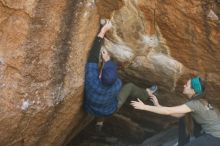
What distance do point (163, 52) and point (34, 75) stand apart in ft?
6.26

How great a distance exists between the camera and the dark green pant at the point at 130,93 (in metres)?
7.26

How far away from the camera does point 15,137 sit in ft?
21.8

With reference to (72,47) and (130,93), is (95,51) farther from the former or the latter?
(130,93)

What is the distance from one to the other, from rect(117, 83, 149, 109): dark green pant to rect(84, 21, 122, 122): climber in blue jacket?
26 centimetres

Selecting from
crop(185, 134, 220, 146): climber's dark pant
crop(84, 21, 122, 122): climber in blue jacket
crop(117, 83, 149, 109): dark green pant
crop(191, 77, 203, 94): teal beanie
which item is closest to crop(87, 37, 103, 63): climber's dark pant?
crop(84, 21, 122, 122): climber in blue jacket

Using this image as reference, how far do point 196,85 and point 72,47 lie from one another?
6.01 ft

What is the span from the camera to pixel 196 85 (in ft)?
20.7

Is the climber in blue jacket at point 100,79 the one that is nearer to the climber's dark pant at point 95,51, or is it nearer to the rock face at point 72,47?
the climber's dark pant at point 95,51

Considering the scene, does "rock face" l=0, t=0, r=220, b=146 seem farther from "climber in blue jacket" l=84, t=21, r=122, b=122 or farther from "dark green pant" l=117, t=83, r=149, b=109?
"dark green pant" l=117, t=83, r=149, b=109

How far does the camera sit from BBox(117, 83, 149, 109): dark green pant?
23.8 feet

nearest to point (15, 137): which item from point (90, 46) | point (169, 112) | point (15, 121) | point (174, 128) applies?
point (15, 121)

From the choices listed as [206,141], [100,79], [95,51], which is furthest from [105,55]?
[206,141]

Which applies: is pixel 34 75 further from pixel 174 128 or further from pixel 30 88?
pixel 174 128

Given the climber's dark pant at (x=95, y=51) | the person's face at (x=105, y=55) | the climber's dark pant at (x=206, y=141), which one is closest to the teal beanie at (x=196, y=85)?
the climber's dark pant at (x=206, y=141)
